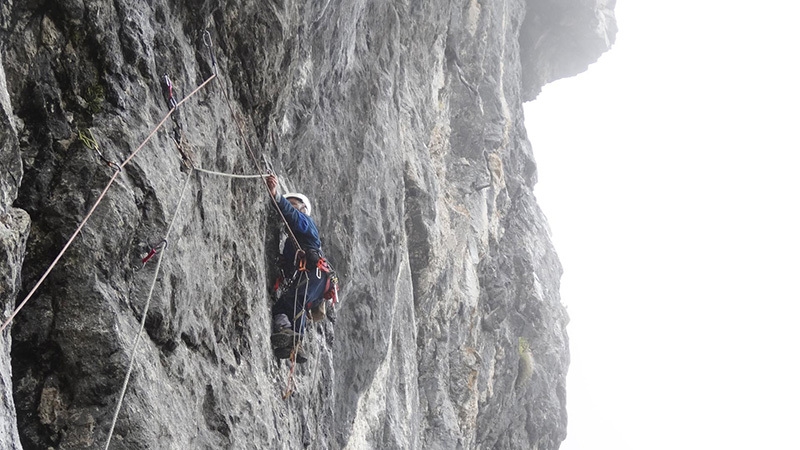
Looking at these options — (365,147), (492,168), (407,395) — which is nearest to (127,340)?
(365,147)

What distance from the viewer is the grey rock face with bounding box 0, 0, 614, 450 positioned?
4.72 metres

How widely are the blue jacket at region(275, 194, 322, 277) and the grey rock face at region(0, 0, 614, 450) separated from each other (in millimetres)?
202

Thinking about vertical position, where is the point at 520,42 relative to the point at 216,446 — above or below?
above

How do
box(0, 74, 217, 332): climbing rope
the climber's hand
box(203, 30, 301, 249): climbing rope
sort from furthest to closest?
the climber's hand, box(203, 30, 301, 249): climbing rope, box(0, 74, 217, 332): climbing rope

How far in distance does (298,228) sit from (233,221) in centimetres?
117

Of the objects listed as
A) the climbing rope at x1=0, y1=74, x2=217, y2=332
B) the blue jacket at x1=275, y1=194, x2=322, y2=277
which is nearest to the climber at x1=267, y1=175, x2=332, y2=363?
the blue jacket at x1=275, y1=194, x2=322, y2=277

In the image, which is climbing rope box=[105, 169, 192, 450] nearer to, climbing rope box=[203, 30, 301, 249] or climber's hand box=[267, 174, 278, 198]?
climbing rope box=[203, 30, 301, 249]

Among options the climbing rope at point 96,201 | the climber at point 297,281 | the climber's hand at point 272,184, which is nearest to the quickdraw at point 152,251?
the climbing rope at point 96,201

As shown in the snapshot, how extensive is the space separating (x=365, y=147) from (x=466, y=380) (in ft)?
23.5

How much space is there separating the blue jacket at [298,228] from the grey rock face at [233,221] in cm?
20

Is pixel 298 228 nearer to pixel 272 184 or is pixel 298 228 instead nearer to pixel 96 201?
pixel 272 184

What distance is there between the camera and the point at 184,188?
18.9 feet

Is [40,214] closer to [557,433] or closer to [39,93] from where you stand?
[39,93]

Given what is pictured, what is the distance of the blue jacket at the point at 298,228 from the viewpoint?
8211 mm
